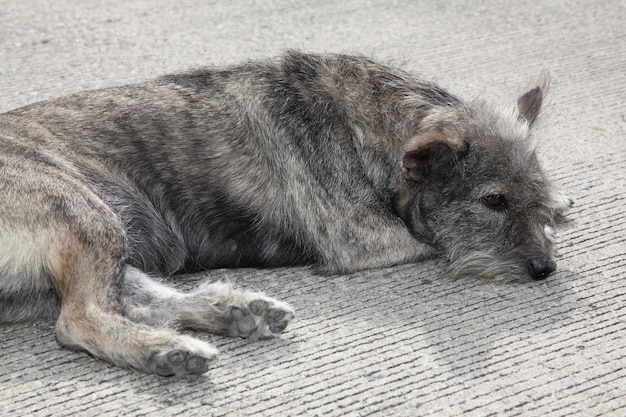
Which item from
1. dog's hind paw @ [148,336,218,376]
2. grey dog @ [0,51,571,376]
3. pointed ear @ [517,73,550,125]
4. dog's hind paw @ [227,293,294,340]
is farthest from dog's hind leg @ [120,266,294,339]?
pointed ear @ [517,73,550,125]

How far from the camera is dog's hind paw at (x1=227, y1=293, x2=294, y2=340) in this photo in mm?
3896

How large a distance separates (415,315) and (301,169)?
931 millimetres

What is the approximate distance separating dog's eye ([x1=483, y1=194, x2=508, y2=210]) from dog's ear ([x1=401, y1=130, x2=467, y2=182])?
232mm

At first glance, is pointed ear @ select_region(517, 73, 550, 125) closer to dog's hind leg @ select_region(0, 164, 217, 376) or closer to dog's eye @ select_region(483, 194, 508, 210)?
dog's eye @ select_region(483, 194, 508, 210)

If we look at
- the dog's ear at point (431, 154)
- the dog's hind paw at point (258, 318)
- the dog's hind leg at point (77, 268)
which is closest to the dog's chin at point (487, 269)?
the dog's ear at point (431, 154)

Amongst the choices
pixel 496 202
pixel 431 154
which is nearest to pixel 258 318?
pixel 431 154

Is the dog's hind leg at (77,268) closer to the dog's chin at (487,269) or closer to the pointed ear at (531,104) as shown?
the dog's chin at (487,269)

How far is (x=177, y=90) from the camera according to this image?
4641mm

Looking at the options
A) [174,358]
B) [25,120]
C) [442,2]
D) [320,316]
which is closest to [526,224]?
[320,316]

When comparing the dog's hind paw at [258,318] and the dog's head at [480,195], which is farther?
the dog's head at [480,195]

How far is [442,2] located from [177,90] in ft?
12.7

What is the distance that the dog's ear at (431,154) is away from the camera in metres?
4.24

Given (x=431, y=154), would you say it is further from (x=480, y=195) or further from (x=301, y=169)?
(x=301, y=169)

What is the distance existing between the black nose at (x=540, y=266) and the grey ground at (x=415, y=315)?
0.08 metres
